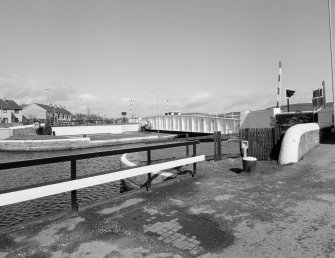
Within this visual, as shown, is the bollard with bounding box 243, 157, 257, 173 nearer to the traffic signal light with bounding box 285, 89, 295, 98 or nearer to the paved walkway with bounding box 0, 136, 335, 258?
the paved walkway with bounding box 0, 136, 335, 258

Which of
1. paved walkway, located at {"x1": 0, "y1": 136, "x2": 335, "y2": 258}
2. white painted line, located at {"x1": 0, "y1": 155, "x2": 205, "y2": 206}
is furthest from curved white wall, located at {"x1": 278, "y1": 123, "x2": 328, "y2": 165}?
white painted line, located at {"x1": 0, "y1": 155, "x2": 205, "y2": 206}

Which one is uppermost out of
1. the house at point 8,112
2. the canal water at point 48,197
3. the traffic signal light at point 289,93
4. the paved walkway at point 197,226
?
the house at point 8,112

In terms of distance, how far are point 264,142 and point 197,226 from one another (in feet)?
28.2

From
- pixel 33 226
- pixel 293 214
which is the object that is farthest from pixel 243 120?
pixel 33 226

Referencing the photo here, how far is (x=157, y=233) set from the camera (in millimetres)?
4695

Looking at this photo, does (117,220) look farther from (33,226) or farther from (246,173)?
(246,173)

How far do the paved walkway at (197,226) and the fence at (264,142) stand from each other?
434cm

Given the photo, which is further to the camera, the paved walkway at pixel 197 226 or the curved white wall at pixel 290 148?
the curved white wall at pixel 290 148

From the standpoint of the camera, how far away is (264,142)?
12523 mm

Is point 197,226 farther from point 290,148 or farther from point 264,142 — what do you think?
point 264,142

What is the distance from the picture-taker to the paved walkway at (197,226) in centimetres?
409

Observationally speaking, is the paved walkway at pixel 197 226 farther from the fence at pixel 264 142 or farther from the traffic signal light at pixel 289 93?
the traffic signal light at pixel 289 93

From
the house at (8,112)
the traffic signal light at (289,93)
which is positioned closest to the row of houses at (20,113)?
the house at (8,112)

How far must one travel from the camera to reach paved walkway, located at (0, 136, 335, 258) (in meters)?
4.09
